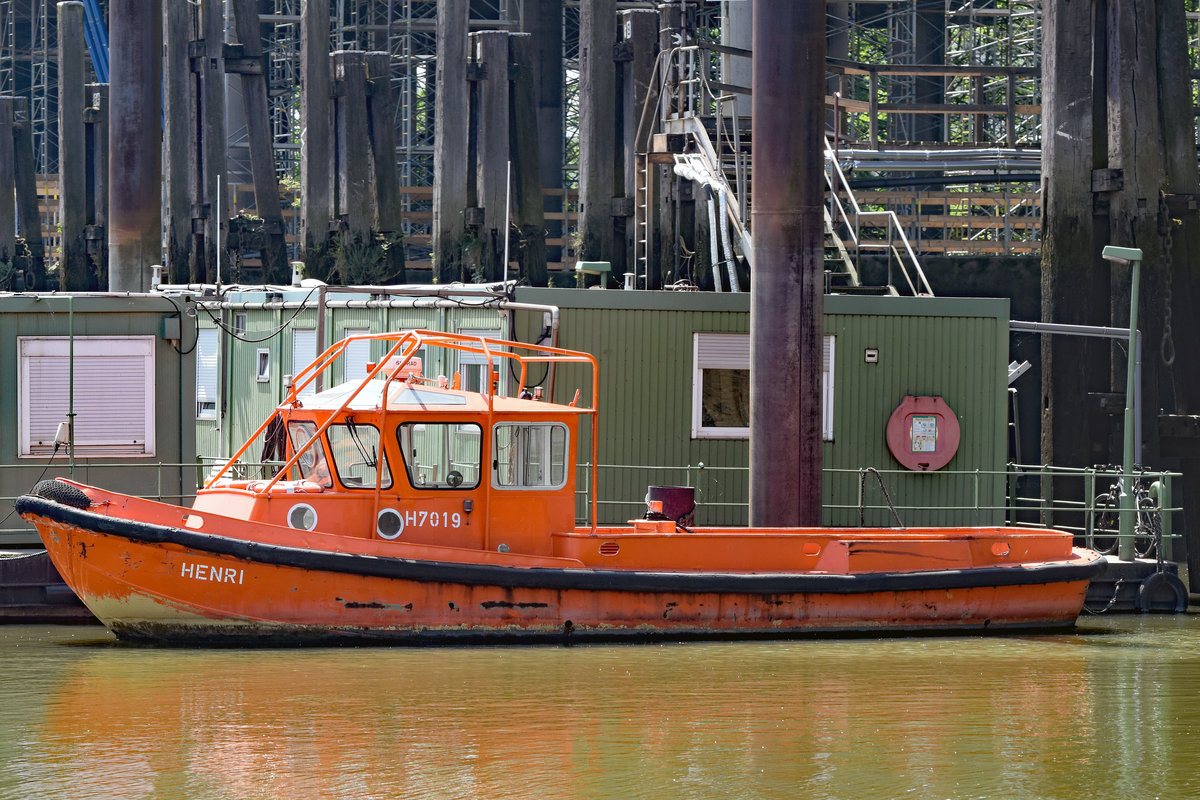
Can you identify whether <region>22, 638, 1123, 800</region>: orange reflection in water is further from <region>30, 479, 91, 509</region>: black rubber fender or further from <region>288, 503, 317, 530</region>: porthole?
<region>30, 479, 91, 509</region>: black rubber fender

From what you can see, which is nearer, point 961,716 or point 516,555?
point 961,716

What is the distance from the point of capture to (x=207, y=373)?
2089 cm

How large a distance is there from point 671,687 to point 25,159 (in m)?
27.4

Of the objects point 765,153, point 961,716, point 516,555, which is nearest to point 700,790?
point 961,716

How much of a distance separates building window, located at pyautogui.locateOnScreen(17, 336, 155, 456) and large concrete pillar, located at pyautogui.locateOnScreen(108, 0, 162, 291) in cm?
502

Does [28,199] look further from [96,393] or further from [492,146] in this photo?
[96,393]

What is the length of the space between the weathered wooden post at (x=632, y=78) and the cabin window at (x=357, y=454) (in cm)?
1015

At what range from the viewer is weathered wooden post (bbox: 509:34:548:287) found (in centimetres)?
2509

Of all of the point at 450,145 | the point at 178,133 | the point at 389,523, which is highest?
the point at 178,133

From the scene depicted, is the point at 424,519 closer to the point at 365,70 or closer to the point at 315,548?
the point at 315,548

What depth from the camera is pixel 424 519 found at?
14.4 metres

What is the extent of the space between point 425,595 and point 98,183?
20871 millimetres

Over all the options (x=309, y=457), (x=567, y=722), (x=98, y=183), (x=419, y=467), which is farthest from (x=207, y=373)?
(x=98, y=183)

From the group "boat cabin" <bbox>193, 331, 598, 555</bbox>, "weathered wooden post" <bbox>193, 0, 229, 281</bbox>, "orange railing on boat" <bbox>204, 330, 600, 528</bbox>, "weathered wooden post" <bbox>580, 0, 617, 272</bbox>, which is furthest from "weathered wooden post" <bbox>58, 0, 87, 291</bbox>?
"boat cabin" <bbox>193, 331, 598, 555</bbox>
